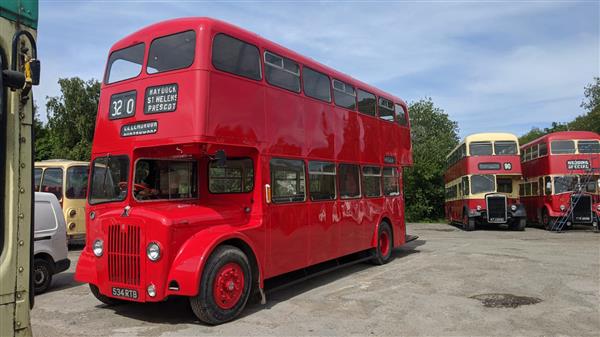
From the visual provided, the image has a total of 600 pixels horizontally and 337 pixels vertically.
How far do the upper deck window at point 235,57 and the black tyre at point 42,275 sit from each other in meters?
4.89

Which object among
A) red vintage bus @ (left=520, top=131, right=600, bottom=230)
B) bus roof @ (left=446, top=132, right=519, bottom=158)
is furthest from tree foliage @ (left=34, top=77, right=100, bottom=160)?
red vintage bus @ (left=520, top=131, right=600, bottom=230)

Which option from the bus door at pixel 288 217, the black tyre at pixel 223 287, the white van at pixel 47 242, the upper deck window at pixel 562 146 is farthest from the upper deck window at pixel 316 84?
the upper deck window at pixel 562 146

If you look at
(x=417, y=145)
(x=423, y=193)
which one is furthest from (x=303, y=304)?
(x=417, y=145)

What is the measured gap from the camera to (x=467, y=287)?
8.40 metres

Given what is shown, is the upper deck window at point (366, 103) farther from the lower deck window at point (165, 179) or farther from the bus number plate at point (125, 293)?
the bus number plate at point (125, 293)

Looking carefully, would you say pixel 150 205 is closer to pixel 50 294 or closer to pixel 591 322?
pixel 50 294

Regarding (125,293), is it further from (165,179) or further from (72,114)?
(72,114)

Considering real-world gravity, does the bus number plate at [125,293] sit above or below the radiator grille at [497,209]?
below

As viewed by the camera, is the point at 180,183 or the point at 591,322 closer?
the point at 591,322

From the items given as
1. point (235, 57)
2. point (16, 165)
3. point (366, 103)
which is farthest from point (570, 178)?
point (16, 165)

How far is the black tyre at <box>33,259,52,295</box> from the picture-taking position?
8305mm

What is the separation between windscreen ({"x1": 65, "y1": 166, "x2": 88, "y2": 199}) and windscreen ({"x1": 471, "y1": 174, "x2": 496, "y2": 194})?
51.7 feet

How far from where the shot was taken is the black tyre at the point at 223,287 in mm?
6055

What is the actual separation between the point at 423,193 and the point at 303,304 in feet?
83.5
